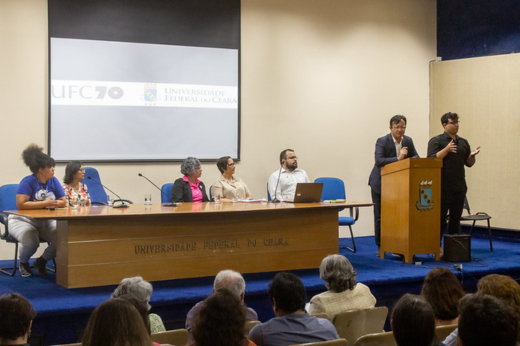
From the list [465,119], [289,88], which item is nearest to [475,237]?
[465,119]

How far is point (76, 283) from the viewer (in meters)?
4.26

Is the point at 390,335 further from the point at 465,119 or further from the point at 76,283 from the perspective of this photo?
the point at 465,119

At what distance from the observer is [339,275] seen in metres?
3.14

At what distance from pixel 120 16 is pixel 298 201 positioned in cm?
292

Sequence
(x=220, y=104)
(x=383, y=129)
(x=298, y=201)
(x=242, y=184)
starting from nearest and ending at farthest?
1. (x=298, y=201)
2. (x=242, y=184)
3. (x=220, y=104)
4. (x=383, y=129)

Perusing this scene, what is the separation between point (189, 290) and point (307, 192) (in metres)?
1.56

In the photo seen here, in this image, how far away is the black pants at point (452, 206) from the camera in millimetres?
5738

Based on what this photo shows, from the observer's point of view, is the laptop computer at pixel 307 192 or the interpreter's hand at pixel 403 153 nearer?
the laptop computer at pixel 307 192

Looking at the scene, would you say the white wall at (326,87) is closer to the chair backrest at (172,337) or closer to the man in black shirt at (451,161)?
the man in black shirt at (451,161)

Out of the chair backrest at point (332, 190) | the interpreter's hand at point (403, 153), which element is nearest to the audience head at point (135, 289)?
the interpreter's hand at point (403, 153)

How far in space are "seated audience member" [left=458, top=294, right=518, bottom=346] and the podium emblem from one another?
359cm

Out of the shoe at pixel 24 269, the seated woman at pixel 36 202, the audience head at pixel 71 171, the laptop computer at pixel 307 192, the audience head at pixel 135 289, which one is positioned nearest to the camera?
the audience head at pixel 135 289

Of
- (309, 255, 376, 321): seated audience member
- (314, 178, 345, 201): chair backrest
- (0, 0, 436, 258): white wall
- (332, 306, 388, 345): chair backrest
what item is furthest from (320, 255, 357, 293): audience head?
(0, 0, 436, 258): white wall

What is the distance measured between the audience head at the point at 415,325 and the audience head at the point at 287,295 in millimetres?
678
